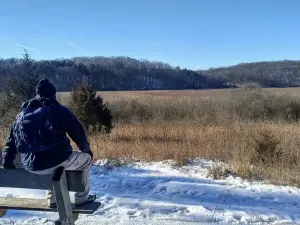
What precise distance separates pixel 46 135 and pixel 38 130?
0.29 feet

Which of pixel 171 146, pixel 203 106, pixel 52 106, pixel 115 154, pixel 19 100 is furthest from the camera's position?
pixel 203 106

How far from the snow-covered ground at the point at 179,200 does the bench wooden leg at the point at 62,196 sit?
1635 millimetres

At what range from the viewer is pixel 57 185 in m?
3.13

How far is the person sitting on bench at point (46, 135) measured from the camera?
11.0 feet

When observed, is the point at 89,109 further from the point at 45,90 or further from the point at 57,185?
the point at 57,185

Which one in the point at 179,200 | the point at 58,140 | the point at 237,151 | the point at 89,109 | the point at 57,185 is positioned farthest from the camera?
the point at 89,109

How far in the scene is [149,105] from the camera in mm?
25922

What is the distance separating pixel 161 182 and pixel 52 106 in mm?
3584

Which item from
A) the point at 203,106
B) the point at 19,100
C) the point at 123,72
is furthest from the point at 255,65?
the point at 19,100

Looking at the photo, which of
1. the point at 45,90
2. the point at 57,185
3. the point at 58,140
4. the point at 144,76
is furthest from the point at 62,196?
the point at 144,76

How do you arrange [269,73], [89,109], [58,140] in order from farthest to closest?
1. [269,73]
2. [89,109]
3. [58,140]

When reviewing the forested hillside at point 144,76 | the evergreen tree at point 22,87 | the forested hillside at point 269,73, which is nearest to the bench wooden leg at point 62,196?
the evergreen tree at point 22,87

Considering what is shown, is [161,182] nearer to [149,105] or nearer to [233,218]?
[233,218]

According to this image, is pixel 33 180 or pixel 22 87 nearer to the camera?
pixel 33 180
